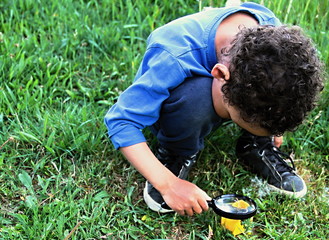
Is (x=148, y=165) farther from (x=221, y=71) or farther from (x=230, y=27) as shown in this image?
(x=230, y=27)

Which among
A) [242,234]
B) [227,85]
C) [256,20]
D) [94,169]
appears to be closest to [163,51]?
[227,85]

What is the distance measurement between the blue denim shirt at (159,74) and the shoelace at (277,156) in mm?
615

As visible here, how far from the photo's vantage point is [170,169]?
2320mm

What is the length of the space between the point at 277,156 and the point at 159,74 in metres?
0.86

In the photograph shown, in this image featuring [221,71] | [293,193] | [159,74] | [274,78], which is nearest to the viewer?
[274,78]

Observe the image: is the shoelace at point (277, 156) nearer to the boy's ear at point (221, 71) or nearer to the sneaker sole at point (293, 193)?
the sneaker sole at point (293, 193)

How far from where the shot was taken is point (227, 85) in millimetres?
1846

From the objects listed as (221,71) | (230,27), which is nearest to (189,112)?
(221,71)

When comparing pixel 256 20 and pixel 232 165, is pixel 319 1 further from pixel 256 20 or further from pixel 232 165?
pixel 232 165

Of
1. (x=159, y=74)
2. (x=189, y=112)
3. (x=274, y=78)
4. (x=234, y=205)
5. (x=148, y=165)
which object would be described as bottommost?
(x=234, y=205)

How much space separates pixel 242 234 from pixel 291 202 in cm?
32

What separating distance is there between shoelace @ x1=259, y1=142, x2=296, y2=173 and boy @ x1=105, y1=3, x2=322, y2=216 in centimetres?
7

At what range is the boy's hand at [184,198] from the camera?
199 cm

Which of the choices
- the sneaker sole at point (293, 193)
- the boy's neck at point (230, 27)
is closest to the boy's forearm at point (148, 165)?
the boy's neck at point (230, 27)
